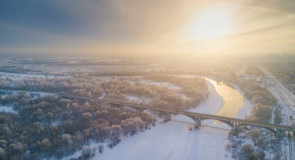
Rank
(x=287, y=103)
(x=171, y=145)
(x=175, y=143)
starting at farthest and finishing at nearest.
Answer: (x=287, y=103)
(x=175, y=143)
(x=171, y=145)

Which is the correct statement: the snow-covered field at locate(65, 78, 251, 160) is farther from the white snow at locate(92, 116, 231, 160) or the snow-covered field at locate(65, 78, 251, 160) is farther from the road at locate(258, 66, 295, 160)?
the road at locate(258, 66, 295, 160)

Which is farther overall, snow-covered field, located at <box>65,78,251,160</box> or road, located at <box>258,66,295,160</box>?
snow-covered field, located at <box>65,78,251,160</box>

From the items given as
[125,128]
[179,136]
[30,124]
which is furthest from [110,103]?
[179,136]

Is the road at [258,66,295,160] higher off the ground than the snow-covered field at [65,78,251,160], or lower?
higher

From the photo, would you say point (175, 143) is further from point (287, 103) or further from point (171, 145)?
point (287, 103)

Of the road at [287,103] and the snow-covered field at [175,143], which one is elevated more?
the road at [287,103]

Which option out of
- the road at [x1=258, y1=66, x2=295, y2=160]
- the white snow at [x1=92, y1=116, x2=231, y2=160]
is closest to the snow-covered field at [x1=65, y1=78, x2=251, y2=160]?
the white snow at [x1=92, y1=116, x2=231, y2=160]

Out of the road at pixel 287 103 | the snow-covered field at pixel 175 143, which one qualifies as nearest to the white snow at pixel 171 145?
the snow-covered field at pixel 175 143

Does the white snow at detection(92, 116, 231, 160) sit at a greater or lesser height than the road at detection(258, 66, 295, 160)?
lesser

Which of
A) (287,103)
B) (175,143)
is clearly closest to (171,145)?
(175,143)

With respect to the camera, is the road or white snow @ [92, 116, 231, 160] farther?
white snow @ [92, 116, 231, 160]

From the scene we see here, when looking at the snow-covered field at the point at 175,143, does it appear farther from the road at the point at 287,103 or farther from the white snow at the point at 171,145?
the road at the point at 287,103
